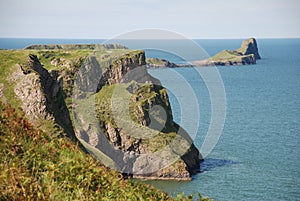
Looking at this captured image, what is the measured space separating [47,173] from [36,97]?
37697 millimetres

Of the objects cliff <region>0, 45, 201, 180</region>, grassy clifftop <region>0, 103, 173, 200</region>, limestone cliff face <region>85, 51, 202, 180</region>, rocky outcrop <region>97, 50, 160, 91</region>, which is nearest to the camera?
grassy clifftop <region>0, 103, 173, 200</region>

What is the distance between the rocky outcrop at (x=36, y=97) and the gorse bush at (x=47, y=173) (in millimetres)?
31124

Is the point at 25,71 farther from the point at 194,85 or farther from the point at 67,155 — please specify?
the point at 194,85

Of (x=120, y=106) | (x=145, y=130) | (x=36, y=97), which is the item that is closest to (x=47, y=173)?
(x=36, y=97)

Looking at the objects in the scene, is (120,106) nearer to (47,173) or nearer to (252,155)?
(252,155)

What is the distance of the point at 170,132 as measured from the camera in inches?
3243

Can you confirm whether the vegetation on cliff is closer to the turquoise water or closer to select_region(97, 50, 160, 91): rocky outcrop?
select_region(97, 50, 160, 91): rocky outcrop

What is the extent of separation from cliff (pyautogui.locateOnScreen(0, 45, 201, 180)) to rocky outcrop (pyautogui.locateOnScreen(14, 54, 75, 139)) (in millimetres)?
209

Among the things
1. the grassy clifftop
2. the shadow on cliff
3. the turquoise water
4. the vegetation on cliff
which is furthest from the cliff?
the grassy clifftop

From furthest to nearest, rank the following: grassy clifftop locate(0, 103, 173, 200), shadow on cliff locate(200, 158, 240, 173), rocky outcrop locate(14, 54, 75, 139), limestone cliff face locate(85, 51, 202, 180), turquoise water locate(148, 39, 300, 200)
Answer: shadow on cliff locate(200, 158, 240, 173) → limestone cliff face locate(85, 51, 202, 180) → turquoise water locate(148, 39, 300, 200) → rocky outcrop locate(14, 54, 75, 139) → grassy clifftop locate(0, 103, 173, 200)

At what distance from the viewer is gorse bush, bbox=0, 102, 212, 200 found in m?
8.87

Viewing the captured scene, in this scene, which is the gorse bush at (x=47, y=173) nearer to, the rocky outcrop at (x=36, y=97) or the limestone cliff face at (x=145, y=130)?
the rocky outcrop at (x=36, y=97)

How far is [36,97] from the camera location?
152 feet

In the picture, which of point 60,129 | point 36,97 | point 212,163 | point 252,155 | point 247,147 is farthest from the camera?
point 247,147
